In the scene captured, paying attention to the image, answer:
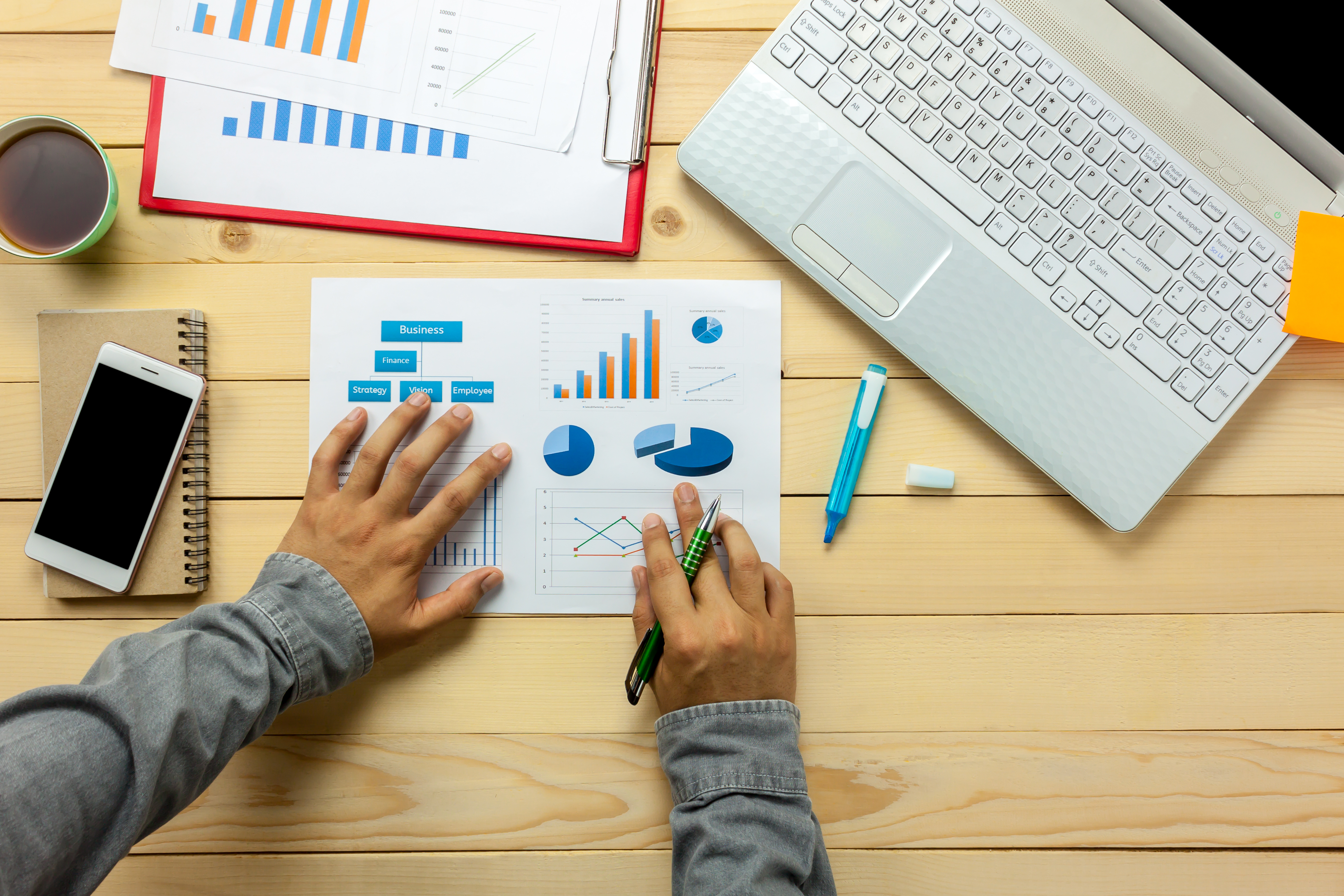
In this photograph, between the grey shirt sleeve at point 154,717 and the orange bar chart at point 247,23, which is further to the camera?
the orange bar chart at point 247,23

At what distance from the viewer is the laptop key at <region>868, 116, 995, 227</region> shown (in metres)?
0.59

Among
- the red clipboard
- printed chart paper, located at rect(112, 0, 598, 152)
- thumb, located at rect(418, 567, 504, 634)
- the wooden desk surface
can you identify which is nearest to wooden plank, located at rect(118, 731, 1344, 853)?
the wooden desk surface

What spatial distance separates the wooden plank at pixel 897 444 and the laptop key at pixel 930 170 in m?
0.14

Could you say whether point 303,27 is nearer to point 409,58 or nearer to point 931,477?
point 409,58

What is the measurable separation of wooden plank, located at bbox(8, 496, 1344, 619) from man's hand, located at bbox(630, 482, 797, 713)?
47 mm

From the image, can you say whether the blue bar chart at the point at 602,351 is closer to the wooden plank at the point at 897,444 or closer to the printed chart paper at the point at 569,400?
the printed chart paper at the point at 569,400

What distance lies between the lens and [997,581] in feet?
2.13

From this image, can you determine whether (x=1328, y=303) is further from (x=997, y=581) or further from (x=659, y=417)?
(x=659, y=417)

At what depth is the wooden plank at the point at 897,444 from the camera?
648 mm

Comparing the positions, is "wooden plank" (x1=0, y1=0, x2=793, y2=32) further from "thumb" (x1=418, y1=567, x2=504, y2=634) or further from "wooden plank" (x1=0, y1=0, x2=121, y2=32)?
"thumb" (x1=418, y1=567, x2=504, y2=634)

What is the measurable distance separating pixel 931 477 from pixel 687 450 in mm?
206

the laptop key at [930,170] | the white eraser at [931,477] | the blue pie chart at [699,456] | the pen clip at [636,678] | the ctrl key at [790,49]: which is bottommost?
the pen clip at [636,678]

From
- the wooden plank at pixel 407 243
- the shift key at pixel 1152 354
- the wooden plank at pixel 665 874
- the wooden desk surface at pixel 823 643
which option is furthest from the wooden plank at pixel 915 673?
the wooden plank at pixel 407 243

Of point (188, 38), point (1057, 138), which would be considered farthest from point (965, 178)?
point (188, 38)
